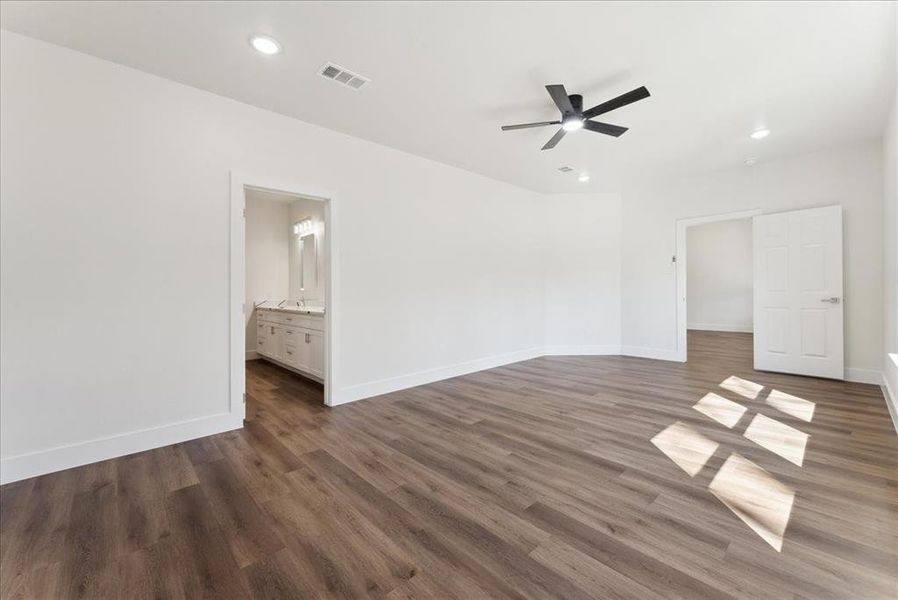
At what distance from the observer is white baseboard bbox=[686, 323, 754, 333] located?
9086 millimetres

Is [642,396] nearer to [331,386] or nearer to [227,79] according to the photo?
[331,386]

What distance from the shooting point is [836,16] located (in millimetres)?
2240

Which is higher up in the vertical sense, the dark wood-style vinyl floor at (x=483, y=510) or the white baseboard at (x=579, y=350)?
the white baseboard at (x=579, y=350)

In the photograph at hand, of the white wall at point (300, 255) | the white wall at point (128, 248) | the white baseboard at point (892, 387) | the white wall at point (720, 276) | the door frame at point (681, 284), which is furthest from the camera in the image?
the white wall at point (720, 276)

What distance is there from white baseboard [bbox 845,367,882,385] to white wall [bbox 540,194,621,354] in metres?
2.74

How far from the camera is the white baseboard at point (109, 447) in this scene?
7.47 ft

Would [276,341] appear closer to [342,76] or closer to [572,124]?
[342,76]

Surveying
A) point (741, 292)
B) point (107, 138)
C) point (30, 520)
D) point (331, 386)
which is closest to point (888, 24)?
point (331, 386)

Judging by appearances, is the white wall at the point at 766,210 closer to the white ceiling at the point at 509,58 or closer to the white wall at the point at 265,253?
the white ceiling at the point at 509,58

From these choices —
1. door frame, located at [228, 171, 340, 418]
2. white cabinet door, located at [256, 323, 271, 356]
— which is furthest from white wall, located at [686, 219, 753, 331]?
white cabinet door, located at [256, 323, 271, 356]

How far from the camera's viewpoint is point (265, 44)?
Answer: 7.98 ft

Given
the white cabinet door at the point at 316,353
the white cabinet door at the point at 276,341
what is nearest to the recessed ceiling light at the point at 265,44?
the white cabinet door at the point at 316,353

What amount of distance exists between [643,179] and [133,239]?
247 inches

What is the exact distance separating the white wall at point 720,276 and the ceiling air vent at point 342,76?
8761 mm
